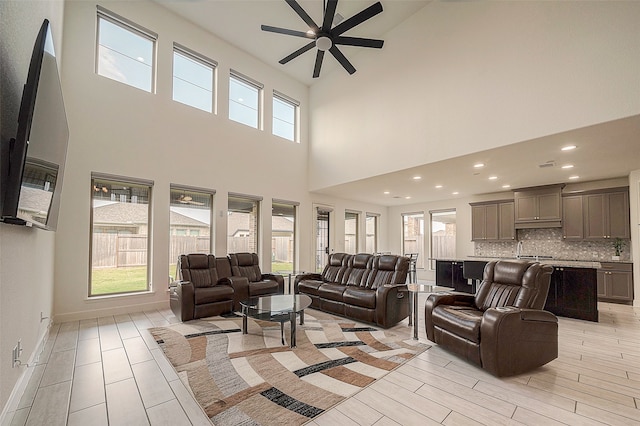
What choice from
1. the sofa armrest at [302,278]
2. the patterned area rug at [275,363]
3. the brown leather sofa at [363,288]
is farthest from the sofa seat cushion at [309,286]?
the patterned area rug at [275,363]

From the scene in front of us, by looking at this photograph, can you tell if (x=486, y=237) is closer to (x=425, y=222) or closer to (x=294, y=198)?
(x=425, y=222)

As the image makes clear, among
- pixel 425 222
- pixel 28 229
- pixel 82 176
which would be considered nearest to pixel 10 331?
pixel 28 229

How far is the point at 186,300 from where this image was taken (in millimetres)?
4402

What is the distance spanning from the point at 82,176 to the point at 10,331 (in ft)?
11.1

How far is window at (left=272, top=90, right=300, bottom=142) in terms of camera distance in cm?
770

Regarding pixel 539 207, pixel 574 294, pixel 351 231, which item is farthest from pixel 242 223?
pixel 539 207

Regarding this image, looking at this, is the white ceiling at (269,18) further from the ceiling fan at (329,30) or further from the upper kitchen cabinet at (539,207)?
the upper kitchen cabinet at (539,207)

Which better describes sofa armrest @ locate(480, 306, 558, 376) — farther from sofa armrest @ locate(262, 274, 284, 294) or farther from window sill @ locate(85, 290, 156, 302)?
window sill @ locate(85, 290, 156, 302)

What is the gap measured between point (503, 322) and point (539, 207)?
18.9 feet

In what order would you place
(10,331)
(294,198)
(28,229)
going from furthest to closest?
1. (294,198)
2. (28,229)
3. (10,331)

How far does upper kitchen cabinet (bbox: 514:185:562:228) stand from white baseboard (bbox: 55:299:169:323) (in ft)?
27.2

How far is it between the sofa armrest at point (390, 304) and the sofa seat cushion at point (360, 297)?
0.35 feet

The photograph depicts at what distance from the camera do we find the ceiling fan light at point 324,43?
4.32 meters

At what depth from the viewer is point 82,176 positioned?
4613 millimetres
